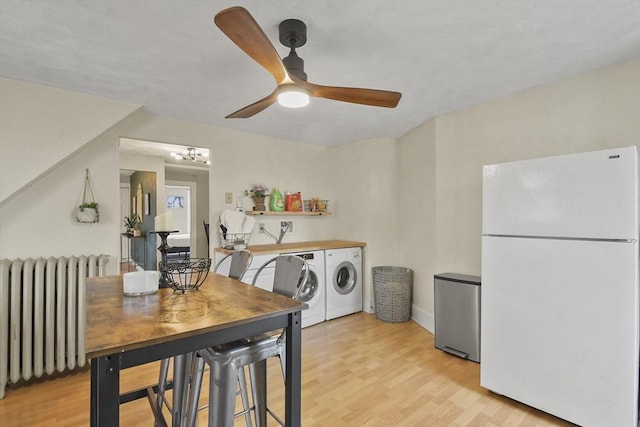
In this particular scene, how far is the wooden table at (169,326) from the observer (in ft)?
2.89

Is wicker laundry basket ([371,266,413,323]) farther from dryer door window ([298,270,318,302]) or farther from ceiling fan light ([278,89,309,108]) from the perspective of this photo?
ceiling fan light ([278,89,309,108])

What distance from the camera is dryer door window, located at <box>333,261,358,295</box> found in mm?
3822

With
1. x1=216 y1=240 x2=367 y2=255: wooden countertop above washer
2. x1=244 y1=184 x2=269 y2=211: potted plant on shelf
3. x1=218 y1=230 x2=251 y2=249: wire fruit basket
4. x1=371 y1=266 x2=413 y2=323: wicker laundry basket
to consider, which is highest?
x1=244 y1=184 x2=269 y2=211: potted plant on shelf

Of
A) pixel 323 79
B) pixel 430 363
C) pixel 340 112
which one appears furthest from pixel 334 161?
pixel 430 363

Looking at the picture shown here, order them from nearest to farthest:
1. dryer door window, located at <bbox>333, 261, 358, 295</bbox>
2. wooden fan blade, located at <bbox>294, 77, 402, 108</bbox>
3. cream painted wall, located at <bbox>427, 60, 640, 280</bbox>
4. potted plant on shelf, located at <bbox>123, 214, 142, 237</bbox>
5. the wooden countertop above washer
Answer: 1. wooden fan blade, located at <bbox>294, 77, 402, 108</bbox>
2. cream painted wall, located at <bbox>427, 60, 640, 280</bbox>
3. the wooden countertop above washer
4. dryer door window, located at <bbox>333, 261, 358, 295</bbox>
5. potted plant on shelf, located at <bbox>123, 214, 142, 237</bbox>

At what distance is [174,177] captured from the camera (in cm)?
641

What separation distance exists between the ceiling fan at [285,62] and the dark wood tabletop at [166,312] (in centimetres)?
107

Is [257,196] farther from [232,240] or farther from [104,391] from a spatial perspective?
[104,391]

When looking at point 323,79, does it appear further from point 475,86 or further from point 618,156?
point 618,156

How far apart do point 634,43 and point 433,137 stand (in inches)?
62.6

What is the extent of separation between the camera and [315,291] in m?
3.56

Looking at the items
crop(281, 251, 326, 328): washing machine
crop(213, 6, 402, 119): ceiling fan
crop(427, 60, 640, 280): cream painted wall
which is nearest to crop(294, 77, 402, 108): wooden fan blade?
crop(213, 6, 402, 119): ceiling fan

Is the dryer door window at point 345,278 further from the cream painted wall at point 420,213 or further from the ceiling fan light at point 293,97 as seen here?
the ceiling fan light at point 293,97

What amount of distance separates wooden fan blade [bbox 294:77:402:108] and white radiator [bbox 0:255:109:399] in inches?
89.8
